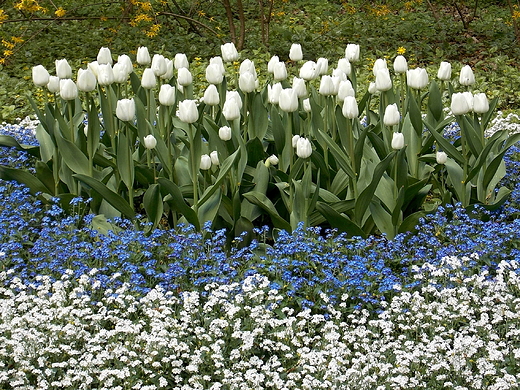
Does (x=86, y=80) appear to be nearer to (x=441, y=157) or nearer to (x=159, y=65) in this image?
(x=159, y=65)

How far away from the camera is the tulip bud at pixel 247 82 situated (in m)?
4.01

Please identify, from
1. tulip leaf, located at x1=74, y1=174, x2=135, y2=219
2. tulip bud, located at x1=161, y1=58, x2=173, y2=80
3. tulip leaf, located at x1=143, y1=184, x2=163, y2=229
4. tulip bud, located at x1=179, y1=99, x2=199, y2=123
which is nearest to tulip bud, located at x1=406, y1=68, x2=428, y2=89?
tulip bud, located at x1=179, y1=99, x2=199, y2=123

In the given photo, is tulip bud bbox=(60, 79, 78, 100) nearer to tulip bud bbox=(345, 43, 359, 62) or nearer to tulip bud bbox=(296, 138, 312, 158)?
tulip bud bbox=(296, 138, 312, 158)

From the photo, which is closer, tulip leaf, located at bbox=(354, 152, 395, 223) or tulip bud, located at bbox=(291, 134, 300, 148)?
tulip leaf, located at bbox=(354, 152, 395, 223)

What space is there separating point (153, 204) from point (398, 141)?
131 centimetres

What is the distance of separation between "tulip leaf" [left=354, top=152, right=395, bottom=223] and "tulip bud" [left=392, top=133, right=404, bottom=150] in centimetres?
5

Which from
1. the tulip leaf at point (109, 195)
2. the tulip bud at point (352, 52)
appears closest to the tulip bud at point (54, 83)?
the tulip leaf at point (109, 195)

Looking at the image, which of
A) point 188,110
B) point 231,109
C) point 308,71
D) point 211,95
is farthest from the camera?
point 308,71

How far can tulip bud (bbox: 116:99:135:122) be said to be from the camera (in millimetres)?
3744

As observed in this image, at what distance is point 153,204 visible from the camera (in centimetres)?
386

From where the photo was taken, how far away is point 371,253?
11.6 ft

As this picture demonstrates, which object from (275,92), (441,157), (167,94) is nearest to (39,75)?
(167,94)

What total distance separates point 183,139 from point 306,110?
75cm

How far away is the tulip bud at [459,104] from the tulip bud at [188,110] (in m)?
1.32
